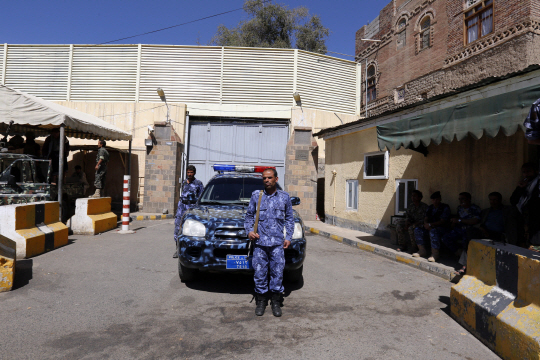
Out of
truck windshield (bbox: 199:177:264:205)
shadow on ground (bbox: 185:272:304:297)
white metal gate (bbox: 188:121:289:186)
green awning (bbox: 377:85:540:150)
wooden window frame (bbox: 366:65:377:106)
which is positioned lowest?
shadow on ground (bbox: 185:272:304:297)

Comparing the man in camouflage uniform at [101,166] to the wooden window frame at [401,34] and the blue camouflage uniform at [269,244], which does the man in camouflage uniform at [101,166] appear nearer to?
the blue camouflage uniform at [269,244]

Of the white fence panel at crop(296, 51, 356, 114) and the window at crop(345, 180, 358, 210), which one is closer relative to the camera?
the window at crop(345, 180, 358, 210)

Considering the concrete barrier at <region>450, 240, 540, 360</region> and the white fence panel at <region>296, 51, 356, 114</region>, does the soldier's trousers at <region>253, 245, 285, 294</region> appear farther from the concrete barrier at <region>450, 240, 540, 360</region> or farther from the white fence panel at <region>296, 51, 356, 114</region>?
the white fence panel at <region>296, 51, 356, 114</region>

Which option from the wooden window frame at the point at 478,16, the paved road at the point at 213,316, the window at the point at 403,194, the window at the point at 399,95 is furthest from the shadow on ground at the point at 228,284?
the window at the point at 399,95

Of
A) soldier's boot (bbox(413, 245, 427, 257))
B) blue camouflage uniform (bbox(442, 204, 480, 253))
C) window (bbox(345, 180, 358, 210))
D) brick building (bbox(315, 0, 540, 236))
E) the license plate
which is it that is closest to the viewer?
the license plate

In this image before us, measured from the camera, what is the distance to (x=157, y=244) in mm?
7945

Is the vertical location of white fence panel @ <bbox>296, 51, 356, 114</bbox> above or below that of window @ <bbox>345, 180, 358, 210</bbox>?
above

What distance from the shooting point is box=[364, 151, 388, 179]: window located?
31.6 feet

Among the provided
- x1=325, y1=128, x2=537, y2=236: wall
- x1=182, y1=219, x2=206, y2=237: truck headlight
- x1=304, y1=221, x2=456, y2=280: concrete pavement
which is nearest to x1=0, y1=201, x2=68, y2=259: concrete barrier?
x1=182, y1=219, x2=206, y2=237: truck headlight

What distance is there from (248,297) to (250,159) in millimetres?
12793

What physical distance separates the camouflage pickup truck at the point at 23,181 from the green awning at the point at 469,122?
7468 mm

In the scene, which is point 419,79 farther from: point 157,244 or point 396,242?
point 157,244

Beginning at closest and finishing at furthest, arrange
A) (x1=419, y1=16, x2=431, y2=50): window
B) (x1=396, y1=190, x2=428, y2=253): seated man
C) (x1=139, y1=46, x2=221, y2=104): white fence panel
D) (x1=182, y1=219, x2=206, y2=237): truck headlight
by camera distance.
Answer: (x1=182, y1=219, x2=206, y2=237): truck headlight → (x1=396, y1=190, x2=428, y2=253): seated man → (x1=419, y1=16, x2=431, y2=50): window → (x1=139, y1=46, x2=221, y2=104): white fence panel

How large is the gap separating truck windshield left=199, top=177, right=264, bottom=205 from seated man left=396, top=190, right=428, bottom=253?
3.32m
